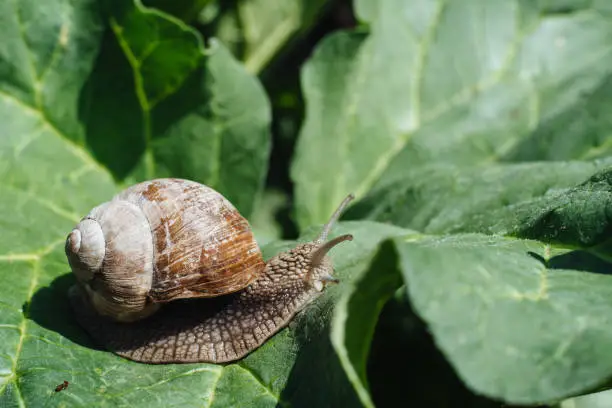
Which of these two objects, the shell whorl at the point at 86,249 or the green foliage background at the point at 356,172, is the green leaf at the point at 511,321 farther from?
the shell whorl at the point at 86,249

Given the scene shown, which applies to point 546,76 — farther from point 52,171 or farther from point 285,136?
point 52,171

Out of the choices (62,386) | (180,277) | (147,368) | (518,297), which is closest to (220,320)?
(180,277)

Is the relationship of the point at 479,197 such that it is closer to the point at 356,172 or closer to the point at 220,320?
the point at 356,172

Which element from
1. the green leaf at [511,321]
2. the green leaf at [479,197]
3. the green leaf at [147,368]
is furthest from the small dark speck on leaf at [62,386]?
the green leaf at [479,197]

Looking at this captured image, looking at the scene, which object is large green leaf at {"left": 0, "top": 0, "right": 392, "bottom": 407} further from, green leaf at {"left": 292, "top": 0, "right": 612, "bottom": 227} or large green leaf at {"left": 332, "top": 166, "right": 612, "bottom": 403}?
green leaf at {"left": 292, "top": 0, "right": 612, "bottom": 227}

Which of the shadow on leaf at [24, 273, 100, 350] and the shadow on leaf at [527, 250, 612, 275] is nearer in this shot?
the shadow on leaf at [527, 250, 612, 275]

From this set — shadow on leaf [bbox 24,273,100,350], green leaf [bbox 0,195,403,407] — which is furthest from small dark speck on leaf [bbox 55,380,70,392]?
shadow on leaf [bbox 24,273,100,350]
